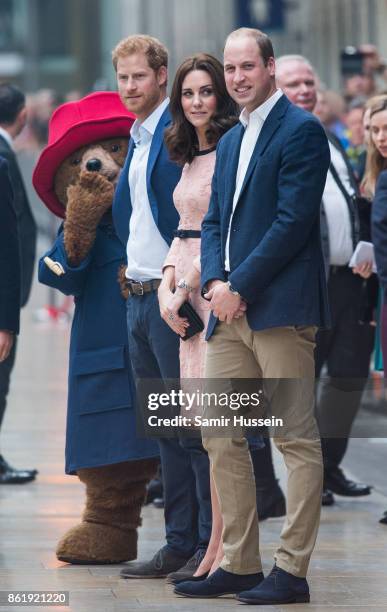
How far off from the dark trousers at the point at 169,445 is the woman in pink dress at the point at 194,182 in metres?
0.15

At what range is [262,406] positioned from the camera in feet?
21.2

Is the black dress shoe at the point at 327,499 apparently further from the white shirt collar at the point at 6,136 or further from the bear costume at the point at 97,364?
the white shirt collar at the point at 6,136

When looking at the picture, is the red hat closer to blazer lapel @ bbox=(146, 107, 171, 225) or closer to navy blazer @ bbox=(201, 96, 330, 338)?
blazer lapel @ bbox=(146, 107, 171, 225)

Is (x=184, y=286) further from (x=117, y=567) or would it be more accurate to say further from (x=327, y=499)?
(x=327, y=499)

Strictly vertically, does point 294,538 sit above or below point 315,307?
below

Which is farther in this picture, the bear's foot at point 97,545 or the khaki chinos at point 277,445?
the bear's foot at point 97,545

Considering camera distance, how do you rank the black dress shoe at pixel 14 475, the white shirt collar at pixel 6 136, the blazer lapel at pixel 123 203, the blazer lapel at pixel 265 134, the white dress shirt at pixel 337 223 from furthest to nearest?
the white shirt collar at pixel 6 136
the black dress shoe at pixel 14 475
the white dress shirt at pixel 337 223
the blazer lapel at pixel 123 203
the blazer lapel at pixel 265 134

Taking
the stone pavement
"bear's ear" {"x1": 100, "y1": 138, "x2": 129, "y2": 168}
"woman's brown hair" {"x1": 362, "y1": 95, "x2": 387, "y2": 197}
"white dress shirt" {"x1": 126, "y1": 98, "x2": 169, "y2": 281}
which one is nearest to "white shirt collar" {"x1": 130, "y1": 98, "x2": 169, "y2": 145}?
"white dress shirt" {"x1": 126, "y1": 98, "x2": 169, "y2": 281}

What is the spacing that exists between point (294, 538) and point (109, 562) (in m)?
1.22

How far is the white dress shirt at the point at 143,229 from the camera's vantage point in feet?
23.1

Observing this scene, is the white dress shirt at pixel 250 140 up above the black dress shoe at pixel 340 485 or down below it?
above

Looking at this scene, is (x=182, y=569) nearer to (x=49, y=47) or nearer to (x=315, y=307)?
(x=315, y=307)

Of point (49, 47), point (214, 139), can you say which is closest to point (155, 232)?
point (214, 139)

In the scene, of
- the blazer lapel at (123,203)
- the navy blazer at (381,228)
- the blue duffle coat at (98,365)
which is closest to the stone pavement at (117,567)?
the blue duffle coat at (98,365)
